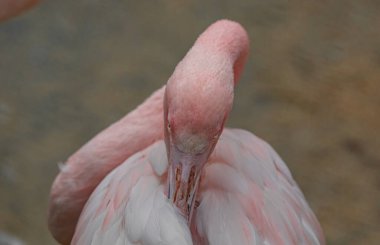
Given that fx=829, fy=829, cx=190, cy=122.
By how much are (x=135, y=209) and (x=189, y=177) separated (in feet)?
0.68

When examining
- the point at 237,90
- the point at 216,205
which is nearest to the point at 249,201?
the point at 216,205

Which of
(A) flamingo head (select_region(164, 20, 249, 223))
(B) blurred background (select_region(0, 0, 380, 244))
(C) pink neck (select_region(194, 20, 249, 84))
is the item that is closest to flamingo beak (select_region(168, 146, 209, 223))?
(A) flamingo head (select_region(164, 20, 249, 223))

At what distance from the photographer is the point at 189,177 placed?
7.97 ft

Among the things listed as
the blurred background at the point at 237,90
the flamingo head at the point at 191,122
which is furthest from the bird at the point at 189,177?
the blurred background at the point at 237,90

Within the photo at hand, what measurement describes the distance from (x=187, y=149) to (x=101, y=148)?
0.87 meters

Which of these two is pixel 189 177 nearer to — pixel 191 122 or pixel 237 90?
pixel 191 122

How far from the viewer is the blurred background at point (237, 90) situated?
436 centimetres

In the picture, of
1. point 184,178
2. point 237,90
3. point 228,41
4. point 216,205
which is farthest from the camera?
point 237,90

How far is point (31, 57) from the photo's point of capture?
4984 mm

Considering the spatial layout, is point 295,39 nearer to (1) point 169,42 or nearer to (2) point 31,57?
(1) point 169,42

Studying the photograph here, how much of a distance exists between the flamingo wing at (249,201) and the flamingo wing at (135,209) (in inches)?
5.1

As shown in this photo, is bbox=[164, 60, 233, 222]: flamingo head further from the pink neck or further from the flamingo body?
the pink neck

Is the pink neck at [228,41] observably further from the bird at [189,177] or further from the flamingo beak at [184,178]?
the flamingo beak at [184,178]

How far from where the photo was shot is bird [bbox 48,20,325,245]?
2.33 meters
